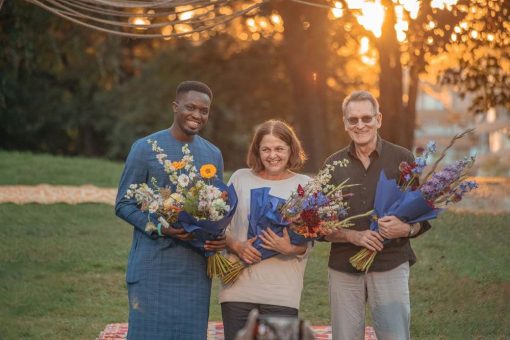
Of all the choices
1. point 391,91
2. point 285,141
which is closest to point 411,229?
point 285,141

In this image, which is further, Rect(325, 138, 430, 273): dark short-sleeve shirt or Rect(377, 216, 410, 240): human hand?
Rect(325, 138, 430, 273): dark short-sleeve shirt

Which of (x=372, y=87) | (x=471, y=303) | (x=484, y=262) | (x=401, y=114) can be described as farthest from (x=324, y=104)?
(x=471, y=303)

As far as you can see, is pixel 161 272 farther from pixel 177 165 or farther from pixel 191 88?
pixel 191 88

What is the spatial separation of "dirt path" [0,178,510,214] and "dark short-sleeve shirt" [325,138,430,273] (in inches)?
318

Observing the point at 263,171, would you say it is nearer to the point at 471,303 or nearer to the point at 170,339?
the point at 170,339

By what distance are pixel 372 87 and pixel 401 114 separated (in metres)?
13.0

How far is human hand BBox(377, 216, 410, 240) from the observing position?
4.90m

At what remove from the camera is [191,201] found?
4.81 m

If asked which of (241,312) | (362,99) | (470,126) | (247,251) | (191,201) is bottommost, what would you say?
(241,312)

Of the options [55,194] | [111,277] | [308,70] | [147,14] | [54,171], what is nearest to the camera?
[147,14]

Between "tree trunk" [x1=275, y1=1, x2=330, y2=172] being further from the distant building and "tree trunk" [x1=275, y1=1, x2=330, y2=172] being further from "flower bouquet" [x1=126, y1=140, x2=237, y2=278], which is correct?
"flower bouquet" [x1=126, y1=140, x2=237, y2=278]

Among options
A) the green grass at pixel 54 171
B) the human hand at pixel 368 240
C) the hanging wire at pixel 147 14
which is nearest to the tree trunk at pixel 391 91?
the green grass at pixel 54 171

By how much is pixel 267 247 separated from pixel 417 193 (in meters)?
0.87

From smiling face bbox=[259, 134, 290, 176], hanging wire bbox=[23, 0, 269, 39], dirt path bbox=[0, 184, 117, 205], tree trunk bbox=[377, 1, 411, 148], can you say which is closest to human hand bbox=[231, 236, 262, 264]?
smiling face bbox=[259, 134, 290, 176]
